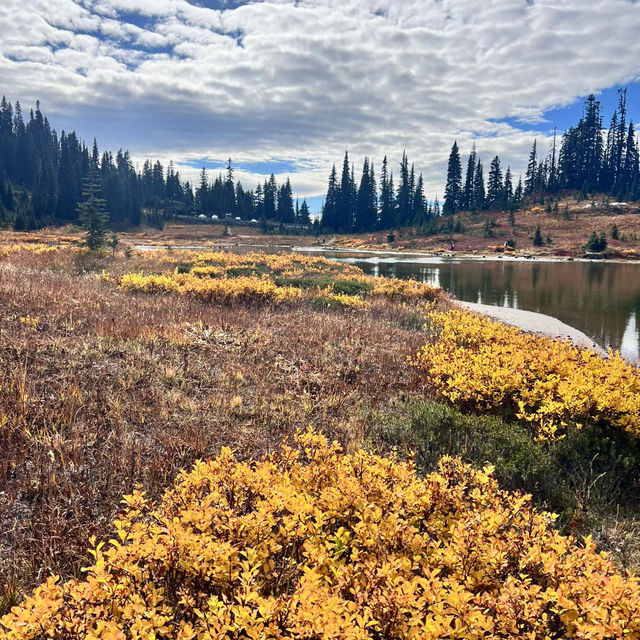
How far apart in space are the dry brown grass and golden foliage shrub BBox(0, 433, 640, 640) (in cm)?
101

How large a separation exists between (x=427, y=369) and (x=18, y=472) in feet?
19.8

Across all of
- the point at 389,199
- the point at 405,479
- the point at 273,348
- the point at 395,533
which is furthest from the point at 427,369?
the point at 389,199

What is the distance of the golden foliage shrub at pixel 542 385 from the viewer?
5.36 meters

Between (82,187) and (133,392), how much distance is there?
244ft

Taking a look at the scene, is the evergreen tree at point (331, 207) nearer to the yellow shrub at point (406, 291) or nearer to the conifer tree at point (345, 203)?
the conifer tree at point (345, 203)

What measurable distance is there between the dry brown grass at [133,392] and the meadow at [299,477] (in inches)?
1.2

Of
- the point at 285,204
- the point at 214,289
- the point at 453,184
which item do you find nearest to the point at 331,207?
the point at 285,204

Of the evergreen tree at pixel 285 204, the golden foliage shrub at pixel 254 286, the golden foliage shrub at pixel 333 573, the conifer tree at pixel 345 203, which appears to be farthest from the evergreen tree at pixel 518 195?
the golden foliage shrub at pixel 333 573

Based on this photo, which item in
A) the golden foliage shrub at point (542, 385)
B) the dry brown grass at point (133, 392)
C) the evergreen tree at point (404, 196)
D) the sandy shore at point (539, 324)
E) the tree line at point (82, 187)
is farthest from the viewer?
the evergreen tree at point (404, 196)

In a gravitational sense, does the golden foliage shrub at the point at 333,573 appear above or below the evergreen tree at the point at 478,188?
below

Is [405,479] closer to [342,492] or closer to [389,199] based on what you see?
[342,492]

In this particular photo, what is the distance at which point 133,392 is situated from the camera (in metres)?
5.65

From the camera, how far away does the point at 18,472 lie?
3.92 meters

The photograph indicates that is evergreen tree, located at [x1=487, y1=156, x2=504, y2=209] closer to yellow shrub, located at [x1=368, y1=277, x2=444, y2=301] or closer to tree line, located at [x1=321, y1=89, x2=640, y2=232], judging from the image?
tree line, located at [x1=321, y1=89, x2=640, y2=232]
